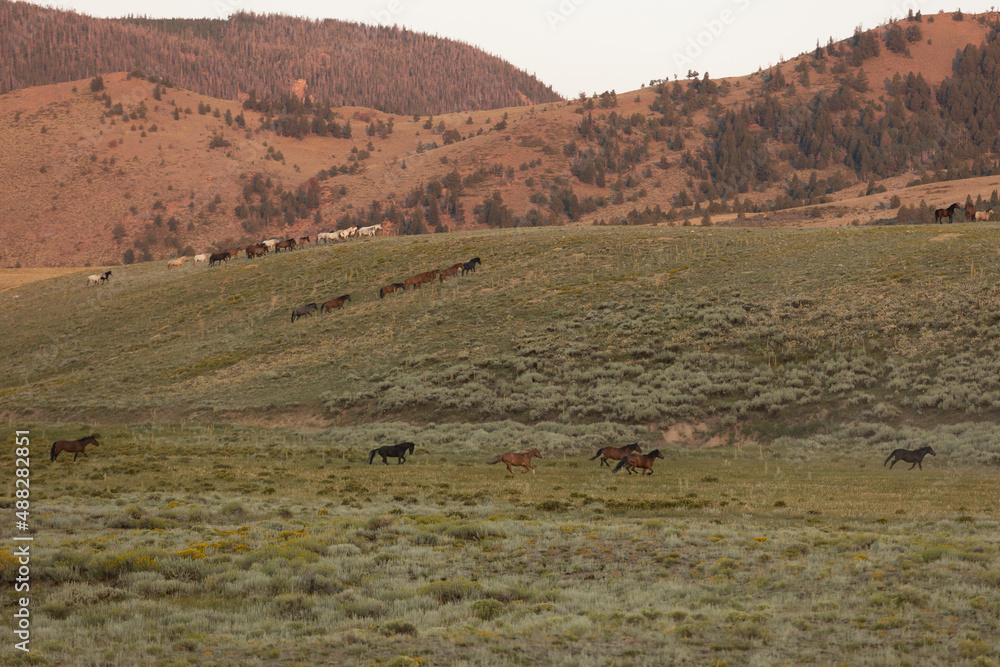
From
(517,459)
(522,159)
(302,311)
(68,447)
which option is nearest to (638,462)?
(517,459)

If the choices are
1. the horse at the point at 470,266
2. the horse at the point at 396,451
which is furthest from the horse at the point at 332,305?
the horse at the point at 396,451

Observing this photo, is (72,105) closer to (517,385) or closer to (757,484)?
(517,385)

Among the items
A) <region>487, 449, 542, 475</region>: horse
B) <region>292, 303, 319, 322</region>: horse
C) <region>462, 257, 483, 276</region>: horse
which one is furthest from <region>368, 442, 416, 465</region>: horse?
<region>462, 257, 483, 276</region>: horse

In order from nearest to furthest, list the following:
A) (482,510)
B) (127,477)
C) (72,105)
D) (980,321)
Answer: (482,510) < (127,477) < (980,321) < (72,105)

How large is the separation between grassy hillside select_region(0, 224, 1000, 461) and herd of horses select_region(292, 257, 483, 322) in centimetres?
89

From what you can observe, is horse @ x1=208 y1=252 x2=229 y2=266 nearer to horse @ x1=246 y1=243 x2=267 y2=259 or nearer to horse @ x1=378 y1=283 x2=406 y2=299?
horse @ x1=246 y1=243 x2=267 y2=259

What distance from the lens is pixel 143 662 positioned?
8805 mm

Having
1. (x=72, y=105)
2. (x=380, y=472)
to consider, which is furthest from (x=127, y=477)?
(x=72, y=105)

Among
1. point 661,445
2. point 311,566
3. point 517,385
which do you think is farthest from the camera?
point 517,385

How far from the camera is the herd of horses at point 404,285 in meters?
48.0

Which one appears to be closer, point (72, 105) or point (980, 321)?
point (980, 321)

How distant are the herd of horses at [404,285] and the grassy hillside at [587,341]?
0.89 metres

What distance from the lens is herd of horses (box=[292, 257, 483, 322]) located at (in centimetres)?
4797

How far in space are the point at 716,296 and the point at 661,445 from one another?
14.3 metres
